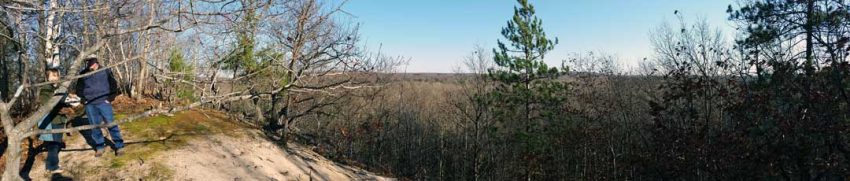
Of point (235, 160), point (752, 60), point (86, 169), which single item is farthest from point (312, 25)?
point (752, 60)

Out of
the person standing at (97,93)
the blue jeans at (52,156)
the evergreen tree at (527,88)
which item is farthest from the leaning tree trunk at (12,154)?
the evergreen tree at (527,88)

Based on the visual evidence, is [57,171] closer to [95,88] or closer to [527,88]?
[95,88]

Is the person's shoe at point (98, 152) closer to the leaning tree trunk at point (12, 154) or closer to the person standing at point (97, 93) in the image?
the person standing at point (97, 93)

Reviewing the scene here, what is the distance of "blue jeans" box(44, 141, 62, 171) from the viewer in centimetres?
691

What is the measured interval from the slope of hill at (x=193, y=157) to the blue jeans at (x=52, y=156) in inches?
4.6

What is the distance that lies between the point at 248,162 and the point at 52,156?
2.67m

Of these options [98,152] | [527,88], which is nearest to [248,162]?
[98,152]

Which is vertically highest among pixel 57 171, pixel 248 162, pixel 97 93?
pixel 97 93

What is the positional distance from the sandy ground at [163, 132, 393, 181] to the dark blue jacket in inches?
55.9

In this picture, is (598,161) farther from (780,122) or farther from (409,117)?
(780,122)

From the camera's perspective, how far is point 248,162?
345 inches

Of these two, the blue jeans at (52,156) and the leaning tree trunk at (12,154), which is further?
the blue jeans at (52,156)

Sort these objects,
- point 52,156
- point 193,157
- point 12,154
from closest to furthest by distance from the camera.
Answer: point 12,154
point 52,156
point 193,157

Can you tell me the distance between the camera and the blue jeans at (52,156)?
6.91 m
